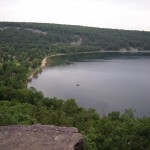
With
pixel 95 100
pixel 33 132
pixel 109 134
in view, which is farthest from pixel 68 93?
pixel 33 132

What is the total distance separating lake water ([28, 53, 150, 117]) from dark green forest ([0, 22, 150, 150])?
5162 millimetres

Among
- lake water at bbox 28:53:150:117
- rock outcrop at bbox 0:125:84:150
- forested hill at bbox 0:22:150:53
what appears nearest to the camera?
rock outcrop at bbox 0:125:84:150

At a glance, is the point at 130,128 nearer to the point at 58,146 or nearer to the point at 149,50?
the point at 58,146

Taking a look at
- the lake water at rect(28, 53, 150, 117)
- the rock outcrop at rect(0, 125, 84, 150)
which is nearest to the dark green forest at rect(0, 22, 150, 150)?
the lake water at rect(28, 53, 150, 117)

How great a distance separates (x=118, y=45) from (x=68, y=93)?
108 metres

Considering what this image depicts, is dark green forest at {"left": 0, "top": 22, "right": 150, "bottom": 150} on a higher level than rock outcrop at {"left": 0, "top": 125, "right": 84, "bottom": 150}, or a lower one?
lower

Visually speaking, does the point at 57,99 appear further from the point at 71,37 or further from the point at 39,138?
the point at 71,37

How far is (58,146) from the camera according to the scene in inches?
344

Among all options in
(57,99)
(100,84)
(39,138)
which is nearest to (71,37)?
(100,84)

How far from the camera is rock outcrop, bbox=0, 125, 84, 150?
881 cm

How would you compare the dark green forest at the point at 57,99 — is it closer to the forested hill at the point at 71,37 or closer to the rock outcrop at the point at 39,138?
the forested hill at the point at 71,37

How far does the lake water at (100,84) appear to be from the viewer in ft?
172

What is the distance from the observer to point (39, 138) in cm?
920

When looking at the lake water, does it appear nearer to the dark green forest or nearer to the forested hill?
the dark green forest
